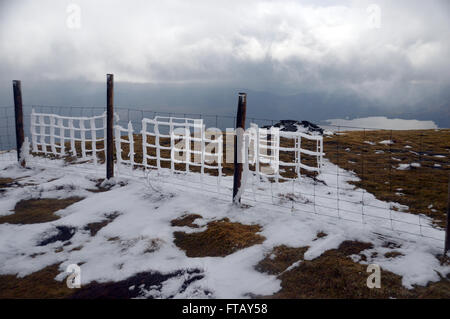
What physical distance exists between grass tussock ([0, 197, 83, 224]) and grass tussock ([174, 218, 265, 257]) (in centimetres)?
376

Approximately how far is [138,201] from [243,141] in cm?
333

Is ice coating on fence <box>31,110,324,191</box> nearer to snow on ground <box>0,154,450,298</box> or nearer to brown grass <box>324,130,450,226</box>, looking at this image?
snow on ground <box>0,154,450,298</box>

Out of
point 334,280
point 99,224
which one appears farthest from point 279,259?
point 99,224

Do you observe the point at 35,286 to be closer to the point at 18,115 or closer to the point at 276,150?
the point at 276,150

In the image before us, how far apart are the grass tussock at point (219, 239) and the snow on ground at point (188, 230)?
0.61ft

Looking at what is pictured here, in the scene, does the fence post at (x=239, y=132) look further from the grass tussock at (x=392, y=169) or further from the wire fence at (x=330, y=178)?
the grass tussock at (x=392, y=169)

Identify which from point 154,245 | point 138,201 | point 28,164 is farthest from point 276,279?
point 28,164

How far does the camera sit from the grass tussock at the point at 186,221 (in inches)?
298

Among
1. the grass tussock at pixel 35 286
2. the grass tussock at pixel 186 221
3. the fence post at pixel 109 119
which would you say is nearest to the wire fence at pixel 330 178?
the fence post at pixel 109 119

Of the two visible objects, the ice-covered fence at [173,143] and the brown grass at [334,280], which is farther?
the ice-covered fence at [173,143]

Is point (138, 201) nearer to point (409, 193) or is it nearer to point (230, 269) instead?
point (230, 269)

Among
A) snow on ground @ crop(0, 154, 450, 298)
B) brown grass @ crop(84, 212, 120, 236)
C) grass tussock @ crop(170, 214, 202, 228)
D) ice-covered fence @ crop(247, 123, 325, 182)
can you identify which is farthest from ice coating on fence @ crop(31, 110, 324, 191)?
brown grass @ crop(84, 212, 120, 236)

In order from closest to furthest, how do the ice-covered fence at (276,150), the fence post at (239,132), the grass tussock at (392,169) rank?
the fence post at (239,132) → the ice-covered fence at (276,150) → the grass tussock at (392,169)

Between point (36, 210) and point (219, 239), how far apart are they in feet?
17.6
